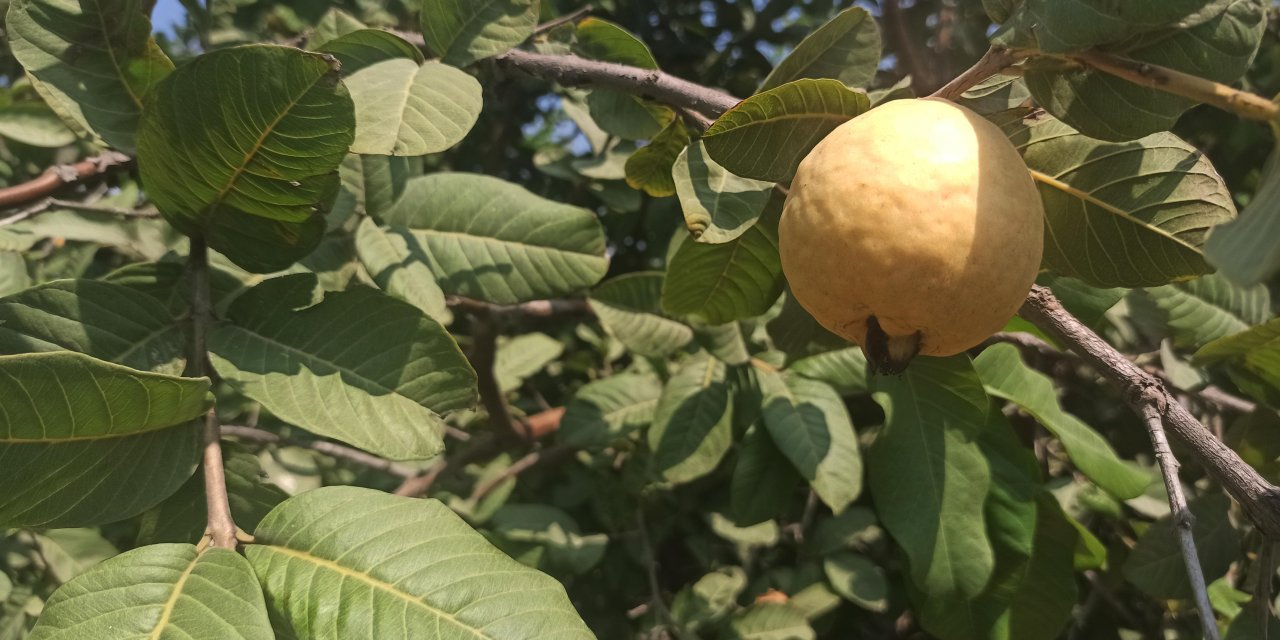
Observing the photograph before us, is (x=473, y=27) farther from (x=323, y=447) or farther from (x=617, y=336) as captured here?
(x=323, y=447)

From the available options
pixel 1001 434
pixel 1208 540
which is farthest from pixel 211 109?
pixel 1208 540

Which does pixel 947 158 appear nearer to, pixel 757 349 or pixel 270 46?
pixel 270 46

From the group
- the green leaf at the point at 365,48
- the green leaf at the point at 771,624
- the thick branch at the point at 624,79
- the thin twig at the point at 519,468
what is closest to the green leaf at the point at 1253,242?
the thick branch at the point at 624,79

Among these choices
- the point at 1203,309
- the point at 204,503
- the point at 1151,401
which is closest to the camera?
the point at 1151,401

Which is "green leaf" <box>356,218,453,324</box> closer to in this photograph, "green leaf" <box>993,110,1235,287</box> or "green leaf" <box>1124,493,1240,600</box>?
"green leaf" <box>993,110,1235,287</box>

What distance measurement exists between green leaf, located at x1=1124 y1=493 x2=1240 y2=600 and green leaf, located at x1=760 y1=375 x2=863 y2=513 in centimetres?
48

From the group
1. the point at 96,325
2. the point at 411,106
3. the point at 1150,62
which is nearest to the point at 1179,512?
the point at 1150,62

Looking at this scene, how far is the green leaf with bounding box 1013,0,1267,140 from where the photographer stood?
72cm

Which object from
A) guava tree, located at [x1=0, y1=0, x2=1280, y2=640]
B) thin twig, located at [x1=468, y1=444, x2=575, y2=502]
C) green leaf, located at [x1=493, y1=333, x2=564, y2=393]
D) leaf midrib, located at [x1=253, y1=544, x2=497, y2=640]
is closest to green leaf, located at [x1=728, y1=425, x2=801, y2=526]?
guava tree, located at [x1=0, y1=0, x2=1280, y2=640]

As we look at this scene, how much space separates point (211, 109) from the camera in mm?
893

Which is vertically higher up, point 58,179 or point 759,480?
point 58,179

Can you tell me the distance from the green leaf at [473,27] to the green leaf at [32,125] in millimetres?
932

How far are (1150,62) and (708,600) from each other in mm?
1419

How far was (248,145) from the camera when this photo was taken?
921mm
